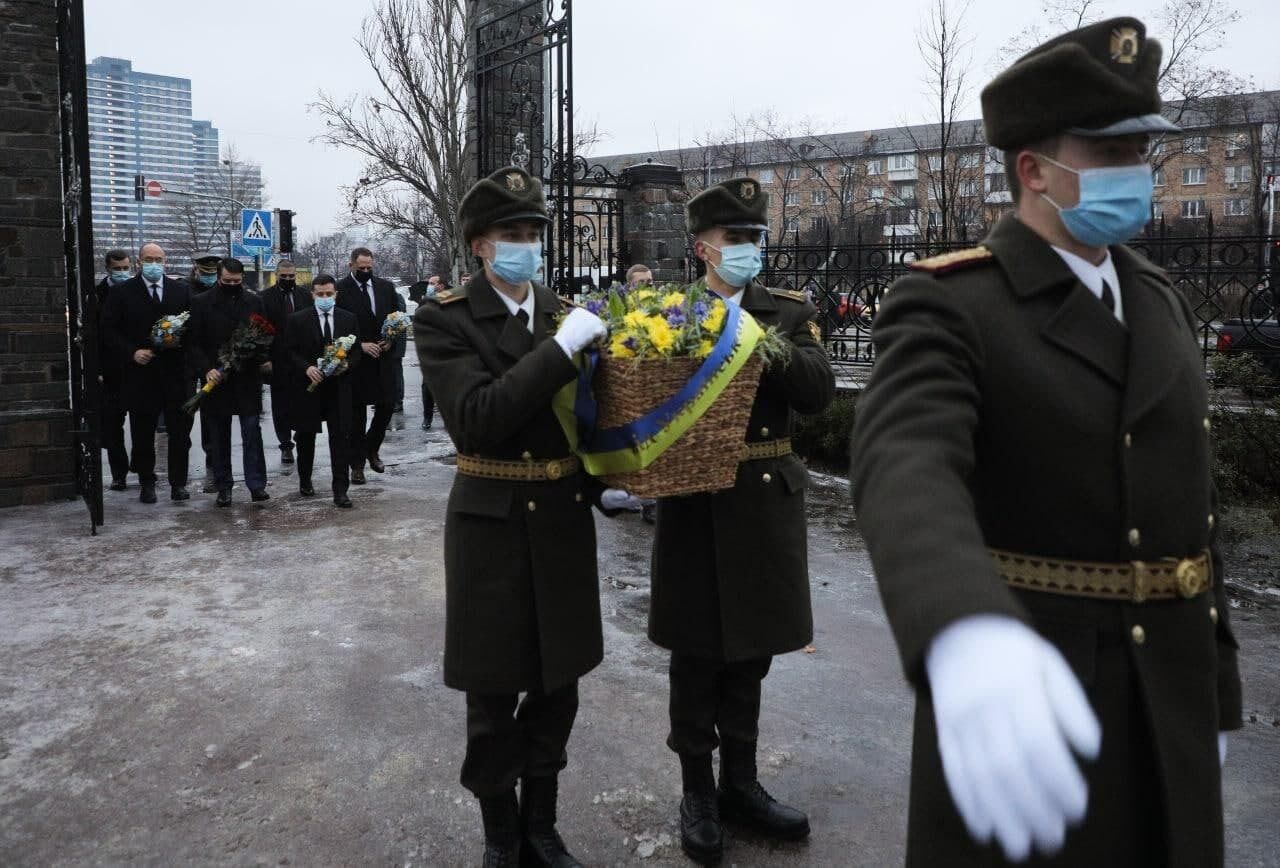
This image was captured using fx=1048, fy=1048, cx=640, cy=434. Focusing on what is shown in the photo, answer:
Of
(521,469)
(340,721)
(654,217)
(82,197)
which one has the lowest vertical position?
(340,721)

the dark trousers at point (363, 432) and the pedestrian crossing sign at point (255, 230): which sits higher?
the pedestrian crossing sign at point (255, 230)

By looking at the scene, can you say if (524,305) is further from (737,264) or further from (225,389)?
(225,389)

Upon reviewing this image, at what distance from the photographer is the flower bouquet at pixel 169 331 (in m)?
9.30

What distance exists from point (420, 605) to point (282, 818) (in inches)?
97.7

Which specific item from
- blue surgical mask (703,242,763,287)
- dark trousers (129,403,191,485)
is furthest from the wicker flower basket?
dark trousers (129,403,191,485)

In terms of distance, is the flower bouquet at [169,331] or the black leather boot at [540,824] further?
the flower bouquet at [169,331]

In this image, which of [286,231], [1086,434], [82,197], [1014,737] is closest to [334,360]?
[82,197]

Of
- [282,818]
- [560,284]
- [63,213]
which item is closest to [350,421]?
[560,284]

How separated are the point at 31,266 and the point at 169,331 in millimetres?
1402

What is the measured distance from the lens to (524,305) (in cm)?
346

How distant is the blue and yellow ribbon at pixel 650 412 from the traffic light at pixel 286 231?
20453 millimetres

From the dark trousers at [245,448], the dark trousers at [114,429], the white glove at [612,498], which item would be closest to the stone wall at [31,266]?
the dark trousers at [114,429]

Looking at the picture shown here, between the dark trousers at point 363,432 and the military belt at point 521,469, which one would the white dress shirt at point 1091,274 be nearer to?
the military belt at point 521,469

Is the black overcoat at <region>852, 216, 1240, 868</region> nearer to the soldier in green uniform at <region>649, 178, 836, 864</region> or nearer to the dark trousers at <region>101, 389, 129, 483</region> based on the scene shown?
the soldier in green uniform at <region>649, 178, 836, 864</region>
